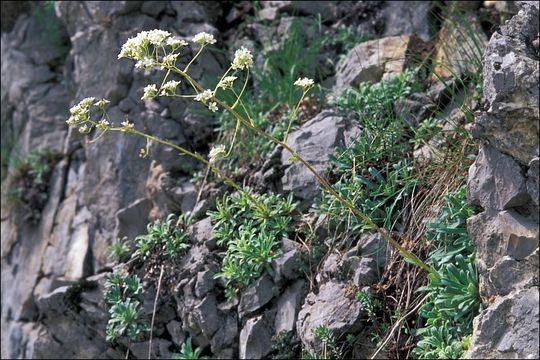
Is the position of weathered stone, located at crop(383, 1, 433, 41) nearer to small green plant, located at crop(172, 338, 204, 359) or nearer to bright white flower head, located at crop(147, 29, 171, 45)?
small green plant, located at crop(172, 338, 204, 359)

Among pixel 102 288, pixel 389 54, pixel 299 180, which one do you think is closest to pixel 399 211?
pixel 299 180

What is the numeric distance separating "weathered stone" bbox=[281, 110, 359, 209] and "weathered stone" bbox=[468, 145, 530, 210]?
1367 mm

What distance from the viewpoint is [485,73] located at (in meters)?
3.77

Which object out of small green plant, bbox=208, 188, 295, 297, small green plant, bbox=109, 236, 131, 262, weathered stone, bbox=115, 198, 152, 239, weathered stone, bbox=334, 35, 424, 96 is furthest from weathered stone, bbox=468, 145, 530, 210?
weathered stone, bbox=115, 198, 152, 239

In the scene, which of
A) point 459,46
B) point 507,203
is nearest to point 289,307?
point 507,203

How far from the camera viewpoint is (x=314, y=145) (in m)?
5.29

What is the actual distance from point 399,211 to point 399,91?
3.05ft

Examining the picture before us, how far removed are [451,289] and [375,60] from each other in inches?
90.0

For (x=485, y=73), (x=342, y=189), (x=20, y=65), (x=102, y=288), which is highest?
(x=20, y=65)

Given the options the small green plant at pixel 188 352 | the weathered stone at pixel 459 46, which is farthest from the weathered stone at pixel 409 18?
the small green plant at pixel 188 352

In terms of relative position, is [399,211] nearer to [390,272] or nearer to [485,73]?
[390,272]

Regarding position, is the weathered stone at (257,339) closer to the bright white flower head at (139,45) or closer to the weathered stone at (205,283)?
the weathered stone at (205,283)

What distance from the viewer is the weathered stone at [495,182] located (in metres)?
3.57

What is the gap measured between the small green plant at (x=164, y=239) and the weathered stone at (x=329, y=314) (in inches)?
39.6
